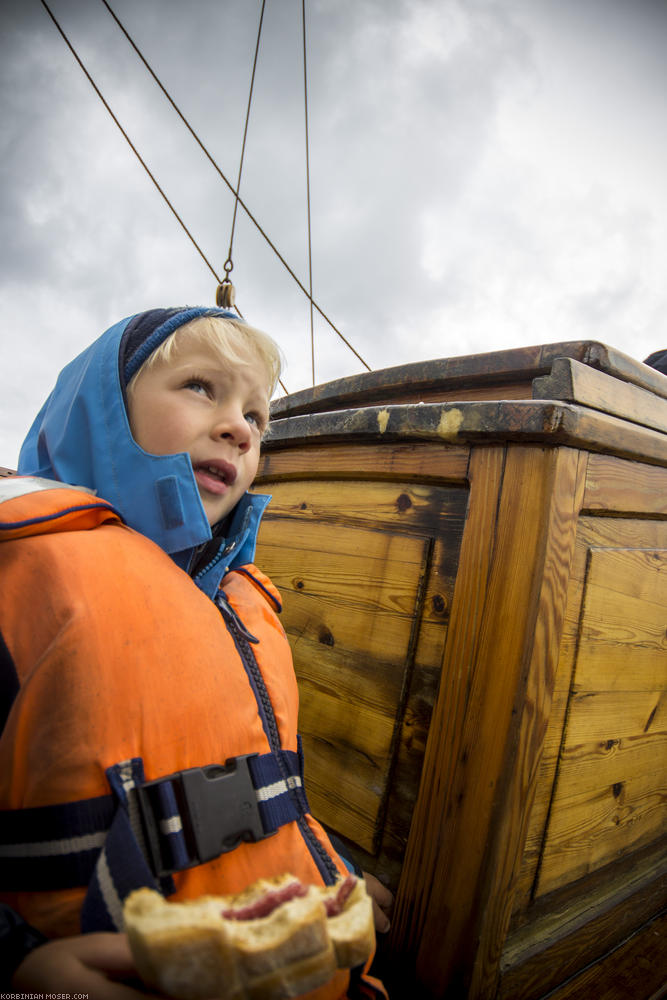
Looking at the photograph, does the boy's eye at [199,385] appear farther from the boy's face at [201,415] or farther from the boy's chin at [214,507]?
the boy's chin at [214,507]

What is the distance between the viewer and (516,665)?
1005 millimetres

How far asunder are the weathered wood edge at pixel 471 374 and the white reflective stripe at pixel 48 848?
1328mm

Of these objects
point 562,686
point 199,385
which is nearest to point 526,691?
point 562,686

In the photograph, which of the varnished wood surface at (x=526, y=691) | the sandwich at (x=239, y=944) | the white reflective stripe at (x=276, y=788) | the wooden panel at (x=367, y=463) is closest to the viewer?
the sandwich at (x=239, y=944)

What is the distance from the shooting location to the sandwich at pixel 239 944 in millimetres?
417

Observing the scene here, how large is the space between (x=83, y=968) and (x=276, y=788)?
31 cm

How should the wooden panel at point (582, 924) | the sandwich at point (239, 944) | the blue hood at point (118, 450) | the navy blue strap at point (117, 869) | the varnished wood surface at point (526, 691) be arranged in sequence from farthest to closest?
the wooden panel at point (582, 924), the varnished wood surface at point (526, 691), the blue hood at point (118, 450), the navy blue strap at point (117, 869), the sandwich at point (239, 944)

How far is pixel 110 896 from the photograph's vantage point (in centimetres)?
56

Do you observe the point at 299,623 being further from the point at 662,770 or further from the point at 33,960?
the point at 662,770

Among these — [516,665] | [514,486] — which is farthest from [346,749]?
[514,486]

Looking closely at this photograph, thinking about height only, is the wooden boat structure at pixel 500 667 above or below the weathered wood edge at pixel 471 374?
below

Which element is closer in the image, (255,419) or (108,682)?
(108,682)

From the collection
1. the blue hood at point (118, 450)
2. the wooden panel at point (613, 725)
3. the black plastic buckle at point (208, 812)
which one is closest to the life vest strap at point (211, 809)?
the black plastic buckle at point (208, 812)

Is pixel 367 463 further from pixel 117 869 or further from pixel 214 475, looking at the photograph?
pixel 117 869
